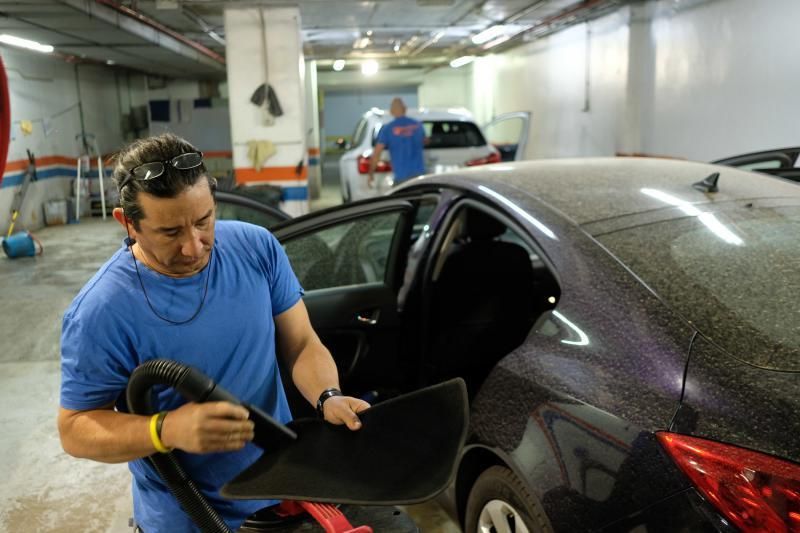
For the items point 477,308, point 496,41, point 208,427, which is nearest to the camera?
point 208,427

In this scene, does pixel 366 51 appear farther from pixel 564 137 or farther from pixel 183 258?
pixel 183 258

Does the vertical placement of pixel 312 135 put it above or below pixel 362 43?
below

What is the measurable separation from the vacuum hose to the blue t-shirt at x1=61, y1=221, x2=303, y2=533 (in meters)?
0.08

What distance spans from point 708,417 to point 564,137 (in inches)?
469

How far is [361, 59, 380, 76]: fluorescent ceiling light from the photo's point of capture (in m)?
17.7

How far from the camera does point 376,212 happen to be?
2863 millimetres

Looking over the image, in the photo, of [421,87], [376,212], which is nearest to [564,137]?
[421,87]

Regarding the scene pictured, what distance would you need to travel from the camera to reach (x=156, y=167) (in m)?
1.41

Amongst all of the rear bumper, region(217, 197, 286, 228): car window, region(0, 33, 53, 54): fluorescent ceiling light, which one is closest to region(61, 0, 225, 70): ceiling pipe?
region(0, 33, 53, 54): fluorescent ceiling light

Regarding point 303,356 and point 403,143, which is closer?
point 303,356

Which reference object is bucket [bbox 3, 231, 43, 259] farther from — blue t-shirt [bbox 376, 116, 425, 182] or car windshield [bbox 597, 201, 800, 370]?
car windshield [bbox 597, 201, 800, 370]

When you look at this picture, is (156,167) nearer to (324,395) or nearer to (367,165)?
(324,395)

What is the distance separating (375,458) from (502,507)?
2.45 ft

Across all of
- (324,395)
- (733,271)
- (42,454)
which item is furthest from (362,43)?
(324,395)
